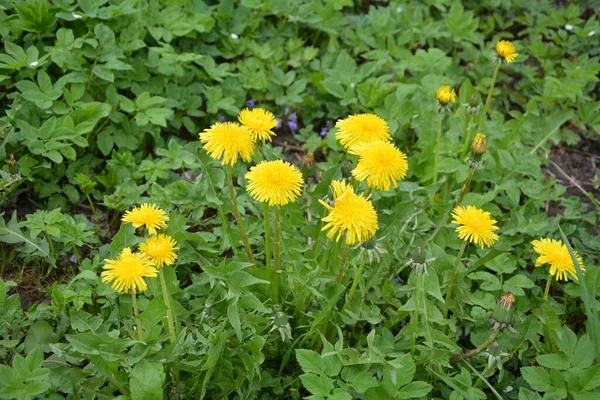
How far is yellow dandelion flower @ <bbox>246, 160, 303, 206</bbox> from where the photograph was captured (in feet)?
6.40

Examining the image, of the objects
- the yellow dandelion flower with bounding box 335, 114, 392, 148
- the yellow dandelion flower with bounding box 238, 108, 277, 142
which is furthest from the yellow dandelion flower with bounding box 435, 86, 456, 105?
the yellow dandelion flower with bounding box 238, 108, 277, 142

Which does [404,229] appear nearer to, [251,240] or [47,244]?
[251,240]

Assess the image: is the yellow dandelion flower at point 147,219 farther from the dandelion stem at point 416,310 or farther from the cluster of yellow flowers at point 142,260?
the dandelion stem at point 416,310

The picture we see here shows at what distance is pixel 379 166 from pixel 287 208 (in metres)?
0.56

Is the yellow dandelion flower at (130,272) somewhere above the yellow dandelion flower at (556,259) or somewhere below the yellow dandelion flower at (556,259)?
above

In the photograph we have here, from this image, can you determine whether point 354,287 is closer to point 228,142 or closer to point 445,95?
point 228,142

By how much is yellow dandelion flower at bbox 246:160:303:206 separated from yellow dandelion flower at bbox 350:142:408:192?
0.20 metres

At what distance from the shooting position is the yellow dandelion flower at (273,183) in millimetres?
1951

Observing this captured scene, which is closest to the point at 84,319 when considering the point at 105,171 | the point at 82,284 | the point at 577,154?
the point at 82,284

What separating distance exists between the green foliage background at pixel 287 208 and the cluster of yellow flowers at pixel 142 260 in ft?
0.41

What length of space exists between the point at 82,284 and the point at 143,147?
940 millimetres

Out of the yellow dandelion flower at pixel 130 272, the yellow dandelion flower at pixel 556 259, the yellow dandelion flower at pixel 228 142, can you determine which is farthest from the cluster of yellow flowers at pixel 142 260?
the yellow dandelion flower at pixel 556 259

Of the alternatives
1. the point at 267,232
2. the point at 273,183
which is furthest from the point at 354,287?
the point at 273,183

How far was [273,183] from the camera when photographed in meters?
1.96
